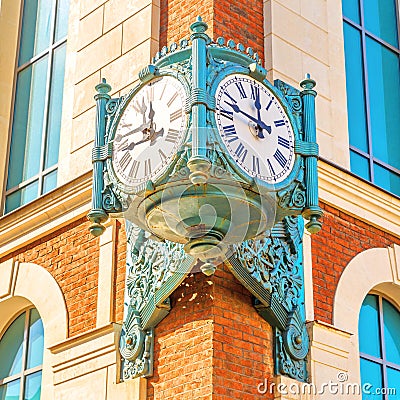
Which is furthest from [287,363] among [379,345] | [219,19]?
[219,19]

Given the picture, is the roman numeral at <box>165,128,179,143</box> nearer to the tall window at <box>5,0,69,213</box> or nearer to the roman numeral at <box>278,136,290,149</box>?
the roman numeral at <box>278,136,290,149</box>

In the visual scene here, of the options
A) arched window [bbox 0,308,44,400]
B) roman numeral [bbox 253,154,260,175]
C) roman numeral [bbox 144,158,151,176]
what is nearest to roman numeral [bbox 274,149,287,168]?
roman numeral [bbox 253,154,260,175]

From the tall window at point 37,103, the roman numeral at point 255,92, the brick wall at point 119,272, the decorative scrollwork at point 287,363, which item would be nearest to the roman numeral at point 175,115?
the roman numeral at point 255,92

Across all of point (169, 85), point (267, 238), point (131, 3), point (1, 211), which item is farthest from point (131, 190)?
point (1, 211)

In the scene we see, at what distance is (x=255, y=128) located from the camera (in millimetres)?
8844

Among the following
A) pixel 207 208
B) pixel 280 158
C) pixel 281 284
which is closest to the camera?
pixel 207 208

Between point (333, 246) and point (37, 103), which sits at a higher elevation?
point (37, 103)

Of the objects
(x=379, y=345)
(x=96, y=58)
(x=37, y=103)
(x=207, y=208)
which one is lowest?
(x=379, y=345)

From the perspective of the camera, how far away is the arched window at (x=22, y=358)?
1139cm

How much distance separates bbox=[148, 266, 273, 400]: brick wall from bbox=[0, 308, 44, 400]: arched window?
2.31 metres

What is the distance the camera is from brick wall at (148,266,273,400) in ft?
29.3

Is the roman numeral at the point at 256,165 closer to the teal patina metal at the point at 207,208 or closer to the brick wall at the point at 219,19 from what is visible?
the teal patina metal at the point at 207,208

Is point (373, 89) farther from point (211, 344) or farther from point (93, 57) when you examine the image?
point (211, 344)

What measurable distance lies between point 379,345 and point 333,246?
1.23 meters
